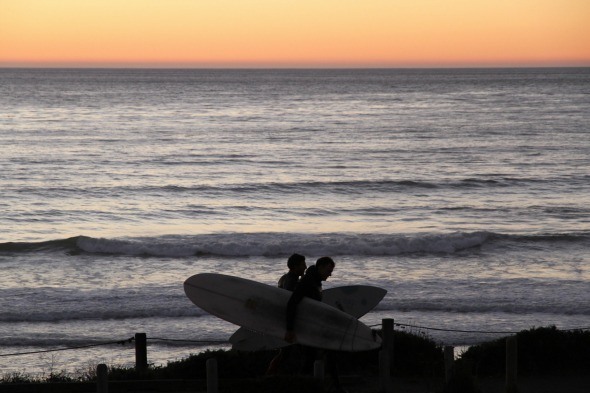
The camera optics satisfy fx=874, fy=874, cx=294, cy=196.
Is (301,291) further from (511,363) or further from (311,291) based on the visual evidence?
(511,363)

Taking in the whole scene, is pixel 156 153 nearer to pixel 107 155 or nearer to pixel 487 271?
pixel 107 155

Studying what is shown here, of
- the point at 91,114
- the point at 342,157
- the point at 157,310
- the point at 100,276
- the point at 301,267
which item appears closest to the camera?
the point at 301,267

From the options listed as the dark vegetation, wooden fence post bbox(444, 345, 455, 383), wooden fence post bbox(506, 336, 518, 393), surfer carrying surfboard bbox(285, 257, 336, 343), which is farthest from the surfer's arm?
wooden fence post bbox(506, 336, 518, 393)

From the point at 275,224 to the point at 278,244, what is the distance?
3821 mm

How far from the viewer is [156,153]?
5409 centimetres

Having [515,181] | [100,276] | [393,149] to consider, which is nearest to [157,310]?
[100,276]

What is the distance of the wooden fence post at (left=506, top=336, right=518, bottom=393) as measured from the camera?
10.7 metres

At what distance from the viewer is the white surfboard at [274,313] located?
10078 millimetres

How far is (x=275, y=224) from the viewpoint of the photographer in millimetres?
31734

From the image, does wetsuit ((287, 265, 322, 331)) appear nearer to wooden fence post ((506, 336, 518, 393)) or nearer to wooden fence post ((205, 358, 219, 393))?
wooden fence post ((205, 358, 219, 393))

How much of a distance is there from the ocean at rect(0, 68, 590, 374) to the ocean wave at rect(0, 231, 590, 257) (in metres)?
0.09

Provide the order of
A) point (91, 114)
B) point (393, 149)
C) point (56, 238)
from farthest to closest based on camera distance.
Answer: point (91, 114), point (393, 149), point (56, 238)

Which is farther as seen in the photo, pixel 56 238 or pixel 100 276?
pixel 56 238

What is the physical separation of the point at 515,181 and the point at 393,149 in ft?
50.5
